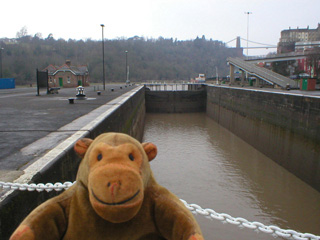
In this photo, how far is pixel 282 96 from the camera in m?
14.2

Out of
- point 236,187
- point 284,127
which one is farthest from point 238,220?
point 284,127

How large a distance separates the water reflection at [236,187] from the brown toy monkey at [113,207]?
5.70 m

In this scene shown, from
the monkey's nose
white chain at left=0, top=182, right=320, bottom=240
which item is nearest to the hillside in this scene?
white chain at left=0, top=182, right=320, bottom=240

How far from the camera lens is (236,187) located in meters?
10.5

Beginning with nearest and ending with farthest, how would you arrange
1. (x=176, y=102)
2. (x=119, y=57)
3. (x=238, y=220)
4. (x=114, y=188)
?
(x=114, y=188), (x=238, y=220), (x=176, y=102), (x=119, y=57)

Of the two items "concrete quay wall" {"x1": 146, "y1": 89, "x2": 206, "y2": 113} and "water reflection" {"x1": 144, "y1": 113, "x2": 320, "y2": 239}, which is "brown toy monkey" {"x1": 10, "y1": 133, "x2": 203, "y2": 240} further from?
"concrete quay wall" {"x1": 146, "y1": 89, "x2": 206, "y2": 113}

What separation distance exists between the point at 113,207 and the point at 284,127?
44.0 feet

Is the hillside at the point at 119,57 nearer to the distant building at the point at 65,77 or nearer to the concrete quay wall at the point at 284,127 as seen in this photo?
the distant building at the point at 65,77

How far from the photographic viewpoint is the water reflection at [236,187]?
8.04 meters

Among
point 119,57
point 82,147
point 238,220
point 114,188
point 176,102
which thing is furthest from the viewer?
point 119,57

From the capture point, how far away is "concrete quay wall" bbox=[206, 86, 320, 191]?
10.9 metres

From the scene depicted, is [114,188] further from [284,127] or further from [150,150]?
[284,127]

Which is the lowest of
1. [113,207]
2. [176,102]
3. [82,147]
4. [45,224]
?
[176,102]

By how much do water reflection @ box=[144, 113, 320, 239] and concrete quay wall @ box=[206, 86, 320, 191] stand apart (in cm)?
48
